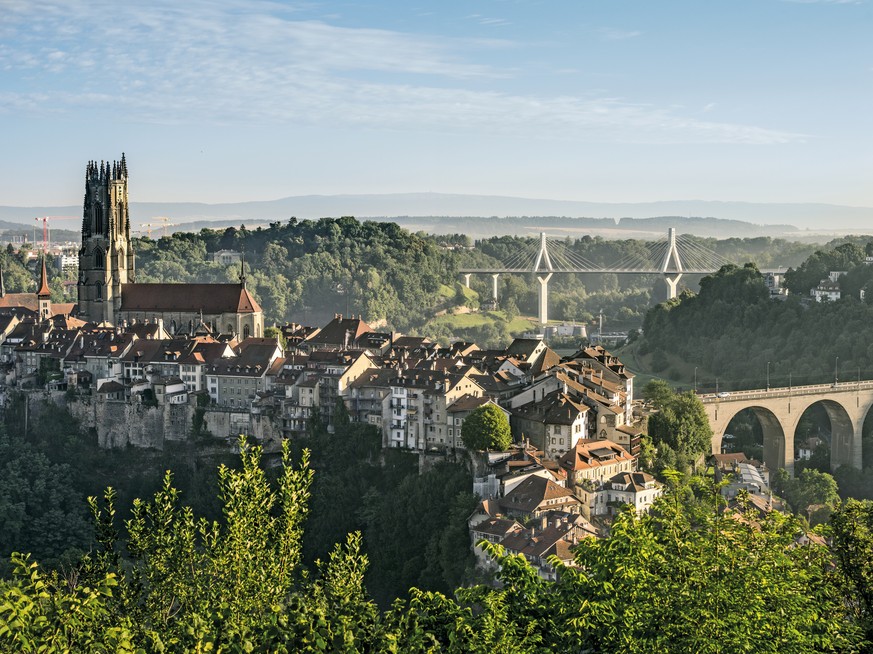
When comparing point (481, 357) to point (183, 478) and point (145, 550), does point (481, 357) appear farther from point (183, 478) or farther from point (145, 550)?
point (145, 550)

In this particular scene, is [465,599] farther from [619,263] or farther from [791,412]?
[619,263]

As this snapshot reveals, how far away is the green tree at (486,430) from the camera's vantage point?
125 feet

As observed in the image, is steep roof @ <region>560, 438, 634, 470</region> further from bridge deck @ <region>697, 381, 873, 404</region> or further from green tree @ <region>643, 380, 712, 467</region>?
bridge deck @ <region>697, 381, 873, 404</region>

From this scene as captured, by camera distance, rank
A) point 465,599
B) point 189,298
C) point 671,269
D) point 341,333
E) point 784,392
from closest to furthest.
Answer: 1. point 465,599
2. point 784,392
3. point 341,333
4. point 189,298
5. point 671,269

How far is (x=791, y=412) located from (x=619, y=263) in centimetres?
8208

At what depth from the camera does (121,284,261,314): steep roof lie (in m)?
61.0

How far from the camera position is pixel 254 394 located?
47.5 metres

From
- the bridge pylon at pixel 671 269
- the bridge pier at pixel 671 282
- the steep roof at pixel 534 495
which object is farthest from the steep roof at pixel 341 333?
the bridge pier at pixel 671 282

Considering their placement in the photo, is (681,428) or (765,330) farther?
(765,330)

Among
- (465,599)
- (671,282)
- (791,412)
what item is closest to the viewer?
(465,599)

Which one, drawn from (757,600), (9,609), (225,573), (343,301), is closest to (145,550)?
(225,573)

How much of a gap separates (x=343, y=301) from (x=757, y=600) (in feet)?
293

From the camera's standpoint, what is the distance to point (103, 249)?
64562mm

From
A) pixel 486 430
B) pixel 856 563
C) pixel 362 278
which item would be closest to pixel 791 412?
pixel 486 430
